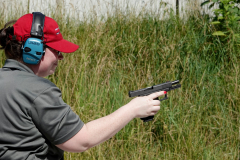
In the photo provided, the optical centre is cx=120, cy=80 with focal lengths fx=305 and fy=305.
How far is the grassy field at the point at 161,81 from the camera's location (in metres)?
2.88

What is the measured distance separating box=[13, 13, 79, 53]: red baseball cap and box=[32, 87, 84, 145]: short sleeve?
1.02ft

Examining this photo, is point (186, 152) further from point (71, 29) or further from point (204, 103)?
point (71, 29)

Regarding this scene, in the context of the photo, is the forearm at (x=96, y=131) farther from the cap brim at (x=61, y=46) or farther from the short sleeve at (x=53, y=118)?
the cap brim at (x=61, y=46)

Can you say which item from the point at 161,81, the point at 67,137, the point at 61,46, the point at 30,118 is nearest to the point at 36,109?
the point at 30,118

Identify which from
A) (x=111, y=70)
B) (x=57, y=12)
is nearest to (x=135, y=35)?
(x=111, y=70)

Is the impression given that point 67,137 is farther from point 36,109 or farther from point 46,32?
point 46,32

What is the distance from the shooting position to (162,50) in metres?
3.94

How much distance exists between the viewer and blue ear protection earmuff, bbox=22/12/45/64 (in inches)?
60.4

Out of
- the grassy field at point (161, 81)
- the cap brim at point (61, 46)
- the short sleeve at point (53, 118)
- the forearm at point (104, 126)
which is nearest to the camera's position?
the short sleeve at point (53, 118)

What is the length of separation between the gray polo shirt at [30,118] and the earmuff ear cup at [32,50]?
0.11m

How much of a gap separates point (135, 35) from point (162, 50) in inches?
20.7

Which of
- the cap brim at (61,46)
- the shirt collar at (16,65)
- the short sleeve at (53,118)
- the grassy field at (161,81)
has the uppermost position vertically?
the cap brim at (61,46)

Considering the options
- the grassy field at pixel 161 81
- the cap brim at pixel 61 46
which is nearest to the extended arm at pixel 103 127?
the cap brim at pixel 61 46

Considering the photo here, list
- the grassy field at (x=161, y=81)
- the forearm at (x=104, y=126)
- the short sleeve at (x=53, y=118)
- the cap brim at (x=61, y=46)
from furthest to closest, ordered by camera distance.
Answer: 1. the grassy field at (x=161, y=81)
2. the cap brim at (x=61, y=46)
3. the forearm at (x=104, y=126)
4. the short sleeve at (x=53, y=118)
